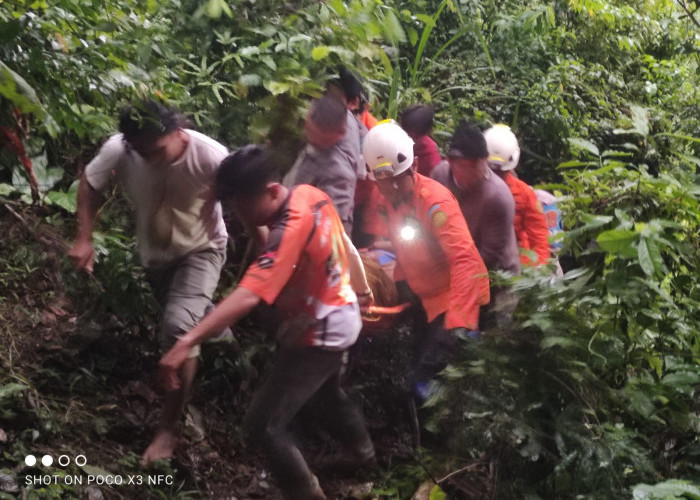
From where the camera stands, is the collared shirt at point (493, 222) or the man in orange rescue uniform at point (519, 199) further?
the man in orange rescue uniform at point (519, 199)

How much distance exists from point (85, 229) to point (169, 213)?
0.46 meters

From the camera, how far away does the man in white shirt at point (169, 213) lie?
4172 millimetres

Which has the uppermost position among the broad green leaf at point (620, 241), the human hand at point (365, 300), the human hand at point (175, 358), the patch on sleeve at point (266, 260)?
the broad green leaf at point (620, 241)

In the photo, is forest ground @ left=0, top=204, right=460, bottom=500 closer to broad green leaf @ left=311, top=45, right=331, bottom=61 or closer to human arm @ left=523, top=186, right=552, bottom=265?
human arm @ left=523, top=186, right=552, bottom=265

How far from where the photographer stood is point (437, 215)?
185 inches

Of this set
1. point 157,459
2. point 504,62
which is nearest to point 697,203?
point 157,459

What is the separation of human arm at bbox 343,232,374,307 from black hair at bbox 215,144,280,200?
0.61m

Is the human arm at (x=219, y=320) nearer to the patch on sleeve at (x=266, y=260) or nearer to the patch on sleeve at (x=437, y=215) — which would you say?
the patch on sleeve at (x=266, y=260)

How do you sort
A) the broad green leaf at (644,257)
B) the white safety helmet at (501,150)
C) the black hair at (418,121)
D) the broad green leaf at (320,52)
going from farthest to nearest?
the black hair at (418,121), the white safety helmet at (501,150), the broad green leaf at (320,52), the broad green leaf at (644,257)

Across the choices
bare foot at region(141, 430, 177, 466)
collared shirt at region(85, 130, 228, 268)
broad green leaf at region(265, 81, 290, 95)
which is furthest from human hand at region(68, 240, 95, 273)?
broad green leaf at region(265, 81, 290, 95)

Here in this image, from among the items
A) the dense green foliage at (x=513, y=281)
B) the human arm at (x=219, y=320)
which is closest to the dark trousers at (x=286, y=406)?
the human arm at (x=219, y=320)

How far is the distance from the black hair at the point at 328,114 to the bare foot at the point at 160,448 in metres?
2.20

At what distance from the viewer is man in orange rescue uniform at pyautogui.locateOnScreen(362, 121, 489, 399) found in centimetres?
461

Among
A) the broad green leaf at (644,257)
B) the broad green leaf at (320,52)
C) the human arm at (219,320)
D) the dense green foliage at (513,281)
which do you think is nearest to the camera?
the broad green leaf at (644,257)
